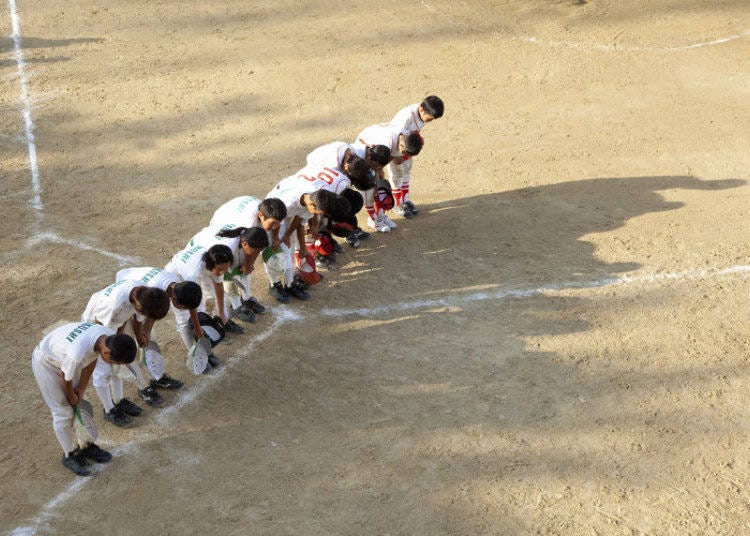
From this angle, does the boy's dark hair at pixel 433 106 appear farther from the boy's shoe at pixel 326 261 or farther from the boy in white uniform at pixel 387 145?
the boy's shoe at pixel 326 261

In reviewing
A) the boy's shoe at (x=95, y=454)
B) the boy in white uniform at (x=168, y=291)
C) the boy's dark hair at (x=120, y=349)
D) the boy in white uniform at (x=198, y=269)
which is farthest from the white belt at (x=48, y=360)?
the boy in white uniform at (x=198, y=269)

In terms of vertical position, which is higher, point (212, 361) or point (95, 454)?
point (212, 361)

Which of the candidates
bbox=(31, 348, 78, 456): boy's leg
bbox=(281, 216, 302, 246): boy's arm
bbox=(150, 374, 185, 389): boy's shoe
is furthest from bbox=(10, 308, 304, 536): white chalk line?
bbox=(281, 216, 302, 246): boy's arm

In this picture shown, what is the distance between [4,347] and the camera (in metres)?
8.53

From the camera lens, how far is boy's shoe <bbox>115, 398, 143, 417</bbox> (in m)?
7.69

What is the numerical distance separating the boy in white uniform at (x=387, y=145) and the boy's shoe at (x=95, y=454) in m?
4.61

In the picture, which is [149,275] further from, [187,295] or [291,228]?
[291,228]

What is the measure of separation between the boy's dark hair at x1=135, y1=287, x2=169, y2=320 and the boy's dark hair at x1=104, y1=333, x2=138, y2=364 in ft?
1.71

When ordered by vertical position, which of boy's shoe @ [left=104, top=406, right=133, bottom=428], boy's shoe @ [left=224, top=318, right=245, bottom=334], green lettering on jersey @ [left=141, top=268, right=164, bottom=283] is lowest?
boy's shoe @ [left=104, top=406, right=133, bottom=428]

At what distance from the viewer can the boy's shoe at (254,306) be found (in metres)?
9.05

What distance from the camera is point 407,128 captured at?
10.5 metres

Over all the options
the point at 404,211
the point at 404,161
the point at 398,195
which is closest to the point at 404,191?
the point at 398,195

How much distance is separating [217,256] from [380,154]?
2853 millimetres

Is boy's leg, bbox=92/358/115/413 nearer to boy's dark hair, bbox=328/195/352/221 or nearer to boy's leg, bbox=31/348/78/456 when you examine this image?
boy's leg, bbox=31/348/78/456
